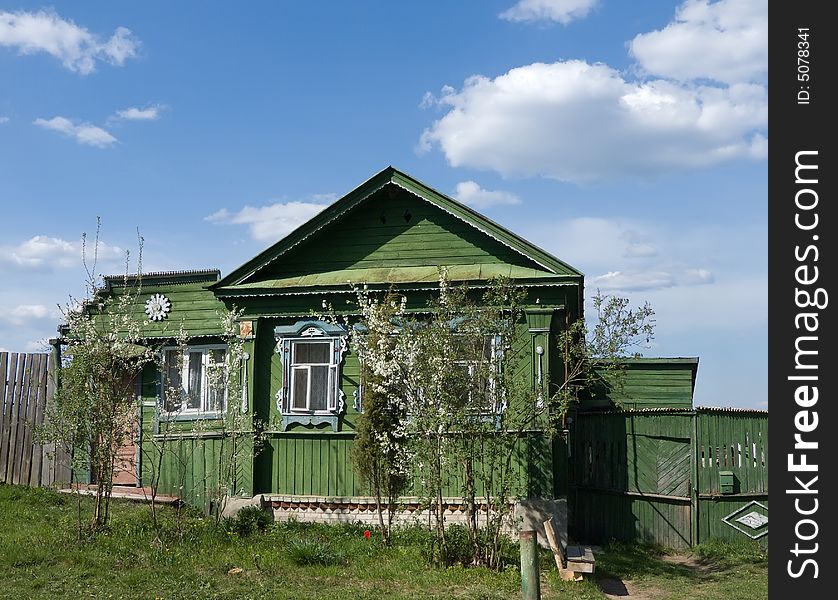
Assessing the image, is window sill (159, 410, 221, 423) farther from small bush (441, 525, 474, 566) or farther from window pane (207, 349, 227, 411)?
small bush (441, 525, 474, 566)

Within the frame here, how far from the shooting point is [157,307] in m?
17.1

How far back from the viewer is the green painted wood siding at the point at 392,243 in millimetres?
14695

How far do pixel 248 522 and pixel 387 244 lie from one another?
18.7ft

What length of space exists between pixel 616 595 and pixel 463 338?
4151 millimetres

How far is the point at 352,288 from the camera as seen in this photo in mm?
14250

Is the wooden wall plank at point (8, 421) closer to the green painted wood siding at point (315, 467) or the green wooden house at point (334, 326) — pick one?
the green wooden house at point (334, 326)

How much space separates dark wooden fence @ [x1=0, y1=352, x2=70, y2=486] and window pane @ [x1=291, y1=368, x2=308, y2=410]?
239 inches

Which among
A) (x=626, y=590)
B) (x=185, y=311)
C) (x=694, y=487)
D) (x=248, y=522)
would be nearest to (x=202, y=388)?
(x=185, y=311)

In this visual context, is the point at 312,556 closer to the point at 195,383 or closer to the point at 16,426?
the point at 195,383

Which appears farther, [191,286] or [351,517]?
[191,286]

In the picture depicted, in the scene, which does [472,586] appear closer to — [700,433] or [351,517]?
[351,517]

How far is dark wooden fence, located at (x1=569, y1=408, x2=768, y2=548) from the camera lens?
44.8ft

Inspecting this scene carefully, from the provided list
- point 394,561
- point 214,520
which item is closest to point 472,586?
point 394,561

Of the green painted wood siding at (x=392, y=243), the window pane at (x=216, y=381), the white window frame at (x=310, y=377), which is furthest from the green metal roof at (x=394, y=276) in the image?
the window pane at (x=216, y=381)
